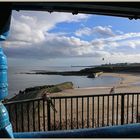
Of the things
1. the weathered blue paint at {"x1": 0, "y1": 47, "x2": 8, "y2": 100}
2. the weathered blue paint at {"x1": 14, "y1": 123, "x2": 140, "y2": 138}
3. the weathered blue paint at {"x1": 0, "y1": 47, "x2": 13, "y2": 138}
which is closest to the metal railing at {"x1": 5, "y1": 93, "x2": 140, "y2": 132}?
the weathered blue paint at {"x1": 14, "y1": 123, "x2": 140, "y2": 138}

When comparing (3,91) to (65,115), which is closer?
(3,91)

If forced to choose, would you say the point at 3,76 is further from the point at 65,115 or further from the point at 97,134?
the point at 65,115

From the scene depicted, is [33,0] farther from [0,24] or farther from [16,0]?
[0,24]

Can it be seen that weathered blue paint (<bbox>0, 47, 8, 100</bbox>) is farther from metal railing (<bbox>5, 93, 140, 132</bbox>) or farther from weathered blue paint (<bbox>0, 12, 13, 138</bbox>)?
metal railing (<bbox>5, 93, 140, 132</bbox>)

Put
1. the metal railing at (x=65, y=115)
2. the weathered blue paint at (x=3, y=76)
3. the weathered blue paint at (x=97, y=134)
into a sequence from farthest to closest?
the metal railing at (x=65, y=115) < the weathered blue paint at (x=97, y=134) < the weathered blue paint at (x=3, y=76)

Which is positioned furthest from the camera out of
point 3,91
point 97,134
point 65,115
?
point 65,115

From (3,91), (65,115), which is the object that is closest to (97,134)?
(3,91)

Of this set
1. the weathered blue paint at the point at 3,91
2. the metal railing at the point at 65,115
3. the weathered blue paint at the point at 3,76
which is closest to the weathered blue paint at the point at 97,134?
the weathered blue paint at the point at 3,91

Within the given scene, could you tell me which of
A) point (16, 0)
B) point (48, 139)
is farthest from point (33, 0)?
point (48, 139)

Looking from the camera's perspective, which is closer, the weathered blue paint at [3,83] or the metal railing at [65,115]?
the weathered blue paint at [3,83]

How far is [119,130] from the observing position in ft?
11.0

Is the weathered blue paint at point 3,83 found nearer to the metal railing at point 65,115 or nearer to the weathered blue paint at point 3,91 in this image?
the weathered blue paint at point 3,91

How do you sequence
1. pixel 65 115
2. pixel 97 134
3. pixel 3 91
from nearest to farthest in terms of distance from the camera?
pixel 3 91 < pixel 97 134 < pixel 65 115

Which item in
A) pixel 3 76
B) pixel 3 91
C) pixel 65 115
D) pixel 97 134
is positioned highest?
pixel 3 76
